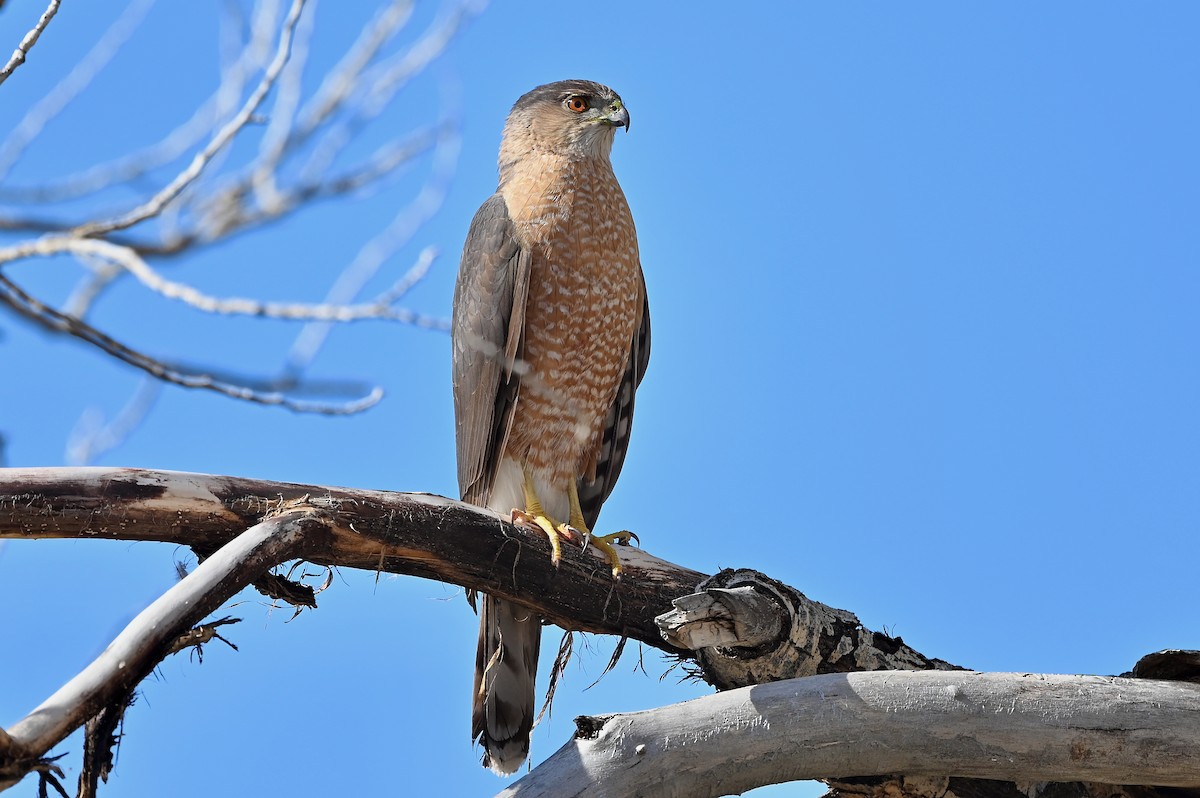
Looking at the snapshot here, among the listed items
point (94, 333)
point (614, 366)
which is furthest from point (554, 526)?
point (94, 333)

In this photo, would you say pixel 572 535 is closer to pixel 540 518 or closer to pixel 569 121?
pixel 540 518

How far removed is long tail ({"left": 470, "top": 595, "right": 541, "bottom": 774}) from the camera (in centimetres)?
425

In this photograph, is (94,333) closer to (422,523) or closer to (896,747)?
(422,523)

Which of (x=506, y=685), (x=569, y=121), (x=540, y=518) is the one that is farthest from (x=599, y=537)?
(x=569, y=121)

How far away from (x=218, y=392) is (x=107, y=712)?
990 mm

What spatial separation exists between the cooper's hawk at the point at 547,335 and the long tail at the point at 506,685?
12cm

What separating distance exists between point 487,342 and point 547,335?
0.26 meters

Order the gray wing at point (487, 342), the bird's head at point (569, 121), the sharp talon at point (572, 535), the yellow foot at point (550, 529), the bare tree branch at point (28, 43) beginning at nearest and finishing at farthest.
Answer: the bare tree branch at point (28, 43)
the yellow foot at point (550, 529)
the sharp talon at point (572, 535)
the gray wing at point (487, 342)
the bird's head at point (569, 121)

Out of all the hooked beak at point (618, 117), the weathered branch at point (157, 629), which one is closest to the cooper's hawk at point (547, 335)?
the hooked beak at point (618, 117)

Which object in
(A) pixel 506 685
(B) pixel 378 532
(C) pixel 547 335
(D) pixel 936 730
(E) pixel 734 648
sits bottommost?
(D) pixel 936 730

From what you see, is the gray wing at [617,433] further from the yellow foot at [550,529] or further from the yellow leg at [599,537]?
the yellow foot at [550,529]

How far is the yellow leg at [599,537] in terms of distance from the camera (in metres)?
3.91

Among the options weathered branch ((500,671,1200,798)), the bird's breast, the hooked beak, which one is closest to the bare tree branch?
weathered branch ((500,671,1200,798))

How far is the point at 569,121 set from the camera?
17.4ft
